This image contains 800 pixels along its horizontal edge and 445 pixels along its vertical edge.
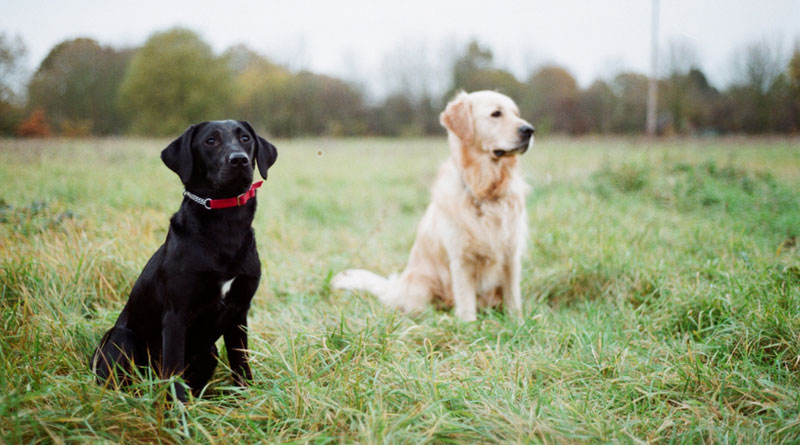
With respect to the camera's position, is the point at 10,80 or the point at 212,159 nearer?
the point at 212,159

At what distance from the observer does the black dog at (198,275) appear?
5.65 feet

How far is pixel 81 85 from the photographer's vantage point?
10320 mm

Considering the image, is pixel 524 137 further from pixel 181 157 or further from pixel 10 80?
pixel 10 80

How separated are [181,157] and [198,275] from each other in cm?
51

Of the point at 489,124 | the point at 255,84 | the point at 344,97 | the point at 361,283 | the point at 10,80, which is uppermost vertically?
the point at 255,84

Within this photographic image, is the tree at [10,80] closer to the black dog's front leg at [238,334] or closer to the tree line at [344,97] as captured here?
the tree line at [344,97]

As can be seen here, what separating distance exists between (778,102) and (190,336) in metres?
16.3

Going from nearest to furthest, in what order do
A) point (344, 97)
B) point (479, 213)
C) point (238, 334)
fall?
1. point (238, 334)
2. point (479, 213)
3. point (344, 97)

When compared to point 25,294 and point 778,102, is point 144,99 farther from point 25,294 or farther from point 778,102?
point 778,102

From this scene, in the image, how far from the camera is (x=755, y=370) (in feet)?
6.43

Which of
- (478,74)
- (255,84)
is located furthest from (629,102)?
(255,84)

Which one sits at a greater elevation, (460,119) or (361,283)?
(460,119)

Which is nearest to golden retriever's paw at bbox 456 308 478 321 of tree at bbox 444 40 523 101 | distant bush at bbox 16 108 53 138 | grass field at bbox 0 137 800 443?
grass field at bbox 0 137 800 443

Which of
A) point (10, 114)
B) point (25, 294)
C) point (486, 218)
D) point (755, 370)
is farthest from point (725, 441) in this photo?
point (10, 114)
